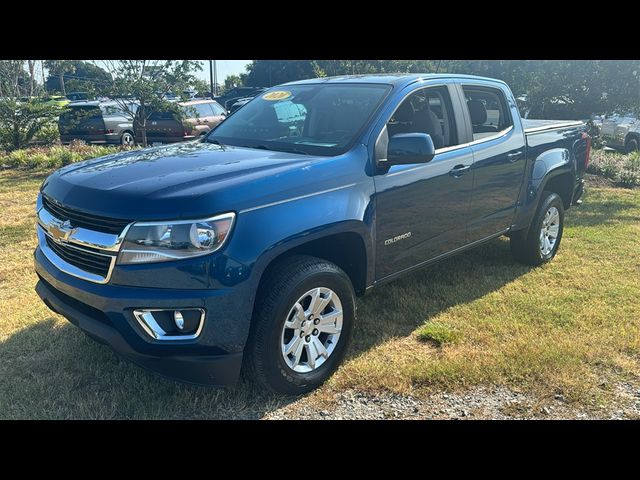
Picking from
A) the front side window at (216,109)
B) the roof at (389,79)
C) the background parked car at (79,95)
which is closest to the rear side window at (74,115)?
the background parked car at (79,95)

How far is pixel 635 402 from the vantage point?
3352 mm

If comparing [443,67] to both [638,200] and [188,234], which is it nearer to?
[638,200]

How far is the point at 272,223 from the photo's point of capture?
2.92m

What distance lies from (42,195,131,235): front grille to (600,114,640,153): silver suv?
48.7 ft

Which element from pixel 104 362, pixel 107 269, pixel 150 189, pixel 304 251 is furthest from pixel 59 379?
pixel 304 251

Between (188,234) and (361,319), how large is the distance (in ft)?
6.66

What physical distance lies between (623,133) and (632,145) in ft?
1.92

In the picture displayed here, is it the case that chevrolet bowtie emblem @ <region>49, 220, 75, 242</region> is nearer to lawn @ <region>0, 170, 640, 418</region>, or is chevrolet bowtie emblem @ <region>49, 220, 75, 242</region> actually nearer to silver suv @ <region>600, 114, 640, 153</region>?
lawn @ <region>0, 170, 640, 418</region>

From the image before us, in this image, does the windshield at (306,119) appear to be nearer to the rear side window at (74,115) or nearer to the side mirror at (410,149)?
the side mirror at (410,149)

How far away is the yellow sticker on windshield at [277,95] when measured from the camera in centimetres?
444

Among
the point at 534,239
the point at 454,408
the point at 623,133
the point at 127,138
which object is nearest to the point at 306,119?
the point at 454,408

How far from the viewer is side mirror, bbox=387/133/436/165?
3.48 m

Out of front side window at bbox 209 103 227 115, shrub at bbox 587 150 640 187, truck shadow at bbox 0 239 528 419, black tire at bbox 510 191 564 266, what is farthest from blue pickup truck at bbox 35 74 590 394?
front side window at bbox 209 103 227 115

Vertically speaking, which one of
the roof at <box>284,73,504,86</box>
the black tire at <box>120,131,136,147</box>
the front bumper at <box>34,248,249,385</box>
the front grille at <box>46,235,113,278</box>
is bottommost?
the black tire at <box>120,131,136,147</box>
